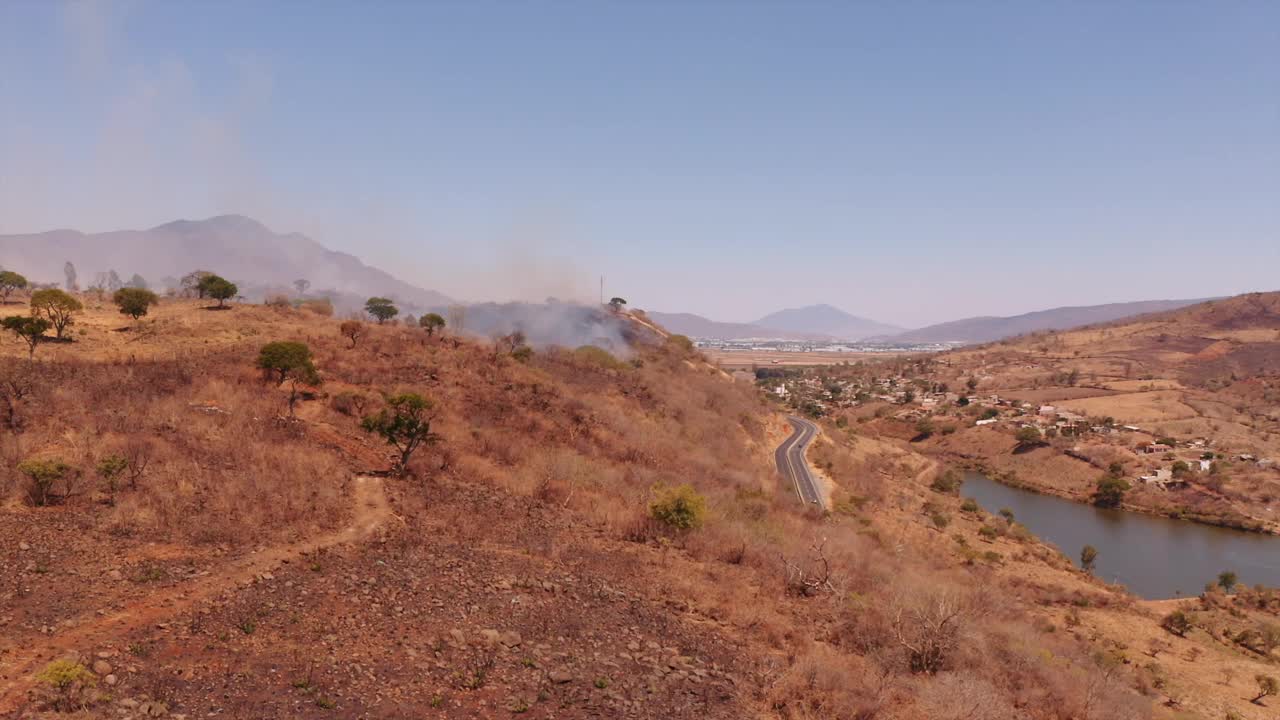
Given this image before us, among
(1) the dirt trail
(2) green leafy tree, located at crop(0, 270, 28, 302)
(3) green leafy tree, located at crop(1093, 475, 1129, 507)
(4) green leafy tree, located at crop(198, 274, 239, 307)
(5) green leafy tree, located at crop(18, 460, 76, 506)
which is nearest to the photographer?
(1) the dirt trail

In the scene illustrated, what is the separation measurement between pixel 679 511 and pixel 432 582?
9143 mm

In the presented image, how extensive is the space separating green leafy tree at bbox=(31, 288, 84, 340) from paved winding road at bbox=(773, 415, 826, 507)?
40.5 metres

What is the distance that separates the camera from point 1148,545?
54.3 meters

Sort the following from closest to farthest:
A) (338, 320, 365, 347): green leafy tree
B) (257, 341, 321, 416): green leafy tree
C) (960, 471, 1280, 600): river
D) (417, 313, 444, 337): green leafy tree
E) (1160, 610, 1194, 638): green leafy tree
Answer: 1. (257, 341, 321, 416): green leafy tree
2. (1160, 610, 1194, 638): green leafy tree
3. (338, 320, 365, 347): green leafy tree
4. (417, 313, 444, 337): green leafy tree
5. (960, 471, 1280, 600): river

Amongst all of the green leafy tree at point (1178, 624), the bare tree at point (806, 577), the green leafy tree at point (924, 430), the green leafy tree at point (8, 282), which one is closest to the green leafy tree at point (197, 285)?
the green leafy tree at point (8, 282)

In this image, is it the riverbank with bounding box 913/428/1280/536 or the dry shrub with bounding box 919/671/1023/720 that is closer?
the dry shrub with bounding box 919/671/1023/720

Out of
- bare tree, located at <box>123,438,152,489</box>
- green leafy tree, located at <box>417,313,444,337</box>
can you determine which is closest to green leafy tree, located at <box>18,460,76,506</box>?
bare tree, located at <box>123,438,152,489</box>

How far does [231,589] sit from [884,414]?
109 meters

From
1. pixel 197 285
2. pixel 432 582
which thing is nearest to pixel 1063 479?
pixel 432 582

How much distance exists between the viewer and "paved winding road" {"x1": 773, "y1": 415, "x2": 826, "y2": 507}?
138ft

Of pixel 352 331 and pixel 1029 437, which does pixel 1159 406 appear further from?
pixel 352 331

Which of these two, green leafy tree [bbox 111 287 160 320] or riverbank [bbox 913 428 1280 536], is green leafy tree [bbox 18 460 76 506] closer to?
green leafy tree [bbox 111 287 160 320]

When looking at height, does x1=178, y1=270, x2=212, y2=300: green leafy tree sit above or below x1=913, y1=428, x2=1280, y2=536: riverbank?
above

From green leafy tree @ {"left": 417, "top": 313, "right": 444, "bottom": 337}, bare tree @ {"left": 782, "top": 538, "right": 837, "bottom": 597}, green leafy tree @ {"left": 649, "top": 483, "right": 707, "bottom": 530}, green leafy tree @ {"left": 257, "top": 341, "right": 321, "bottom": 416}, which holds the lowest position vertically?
bare tree @ {"left": 782, "top": 538, "right": 837, "bottom": 597}
